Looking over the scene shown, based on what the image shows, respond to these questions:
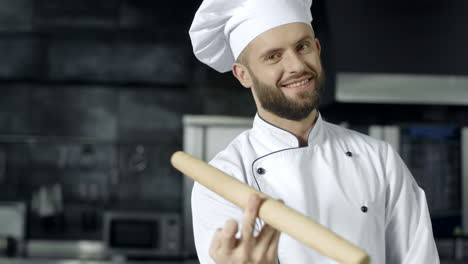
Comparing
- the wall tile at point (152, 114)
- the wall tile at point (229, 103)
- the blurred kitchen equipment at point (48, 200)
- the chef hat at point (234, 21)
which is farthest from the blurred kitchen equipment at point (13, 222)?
the chef hat at point (234, 21)

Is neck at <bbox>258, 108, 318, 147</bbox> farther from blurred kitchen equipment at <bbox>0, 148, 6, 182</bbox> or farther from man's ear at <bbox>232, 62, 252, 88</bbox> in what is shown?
blurred kitchen equipment at <bbox>0, 148, 6, 182</bbox>

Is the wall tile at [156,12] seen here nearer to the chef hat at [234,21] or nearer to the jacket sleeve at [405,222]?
the chef hat at [234,21]

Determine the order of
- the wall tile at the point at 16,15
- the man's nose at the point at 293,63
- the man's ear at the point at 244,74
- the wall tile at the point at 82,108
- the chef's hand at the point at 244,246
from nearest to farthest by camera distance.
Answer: the chef's hand at the point at 244,246, the man's nose at the point at 293,63, the man's ear at the point at 244,74, the wall tile at the point at 16,15, the wall tile at the point at 82,108

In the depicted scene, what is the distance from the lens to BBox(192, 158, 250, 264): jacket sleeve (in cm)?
110

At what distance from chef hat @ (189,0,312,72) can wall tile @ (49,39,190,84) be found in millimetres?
2668

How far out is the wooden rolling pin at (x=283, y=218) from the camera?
2.27ft

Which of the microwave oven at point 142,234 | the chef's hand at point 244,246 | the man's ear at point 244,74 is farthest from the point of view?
the microwave oven at point 142,234

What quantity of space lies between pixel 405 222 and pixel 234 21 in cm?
51

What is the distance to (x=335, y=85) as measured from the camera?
112 inches

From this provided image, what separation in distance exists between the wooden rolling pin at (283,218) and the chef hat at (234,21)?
300 millimetres

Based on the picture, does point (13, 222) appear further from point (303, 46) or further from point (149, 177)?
point (303, 46)

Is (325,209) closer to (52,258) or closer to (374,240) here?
(374,240)

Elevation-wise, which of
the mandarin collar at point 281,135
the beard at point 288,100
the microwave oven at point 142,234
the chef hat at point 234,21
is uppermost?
the chef hat at point 234,21

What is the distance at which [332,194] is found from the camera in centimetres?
113
